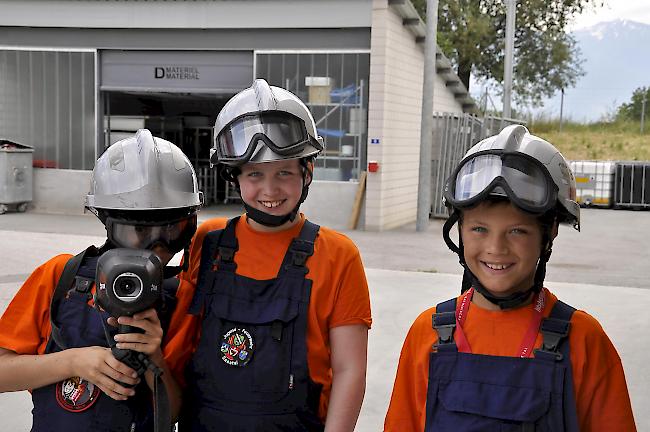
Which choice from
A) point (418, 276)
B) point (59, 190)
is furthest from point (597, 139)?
point (418, 276)

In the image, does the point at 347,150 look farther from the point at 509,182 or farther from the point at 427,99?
the point at 509,182

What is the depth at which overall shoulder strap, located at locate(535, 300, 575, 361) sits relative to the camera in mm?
1831

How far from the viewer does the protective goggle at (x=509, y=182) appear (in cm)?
188

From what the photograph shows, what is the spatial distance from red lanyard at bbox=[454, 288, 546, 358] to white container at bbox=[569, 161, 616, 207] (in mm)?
17580

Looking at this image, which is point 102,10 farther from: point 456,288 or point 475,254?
point 475,254

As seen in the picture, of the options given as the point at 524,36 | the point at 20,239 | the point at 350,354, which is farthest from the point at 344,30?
the point at 524,36

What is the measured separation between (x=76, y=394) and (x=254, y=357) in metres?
0.51

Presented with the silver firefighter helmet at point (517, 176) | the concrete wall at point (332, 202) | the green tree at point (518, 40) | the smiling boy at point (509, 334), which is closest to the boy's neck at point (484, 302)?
the smiling boy at point (509, 334)

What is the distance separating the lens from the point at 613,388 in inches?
71.5

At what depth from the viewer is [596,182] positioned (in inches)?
736

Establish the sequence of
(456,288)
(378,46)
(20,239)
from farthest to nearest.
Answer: (378,46) → (20,239) → (456,288)

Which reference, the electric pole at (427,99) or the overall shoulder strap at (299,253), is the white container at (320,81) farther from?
the overall shoulder strap at (299,253)

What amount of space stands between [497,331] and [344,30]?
11.4 metres

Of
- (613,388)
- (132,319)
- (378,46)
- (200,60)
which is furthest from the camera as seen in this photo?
(200,60)
